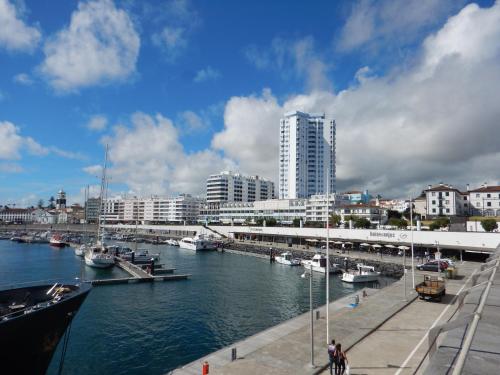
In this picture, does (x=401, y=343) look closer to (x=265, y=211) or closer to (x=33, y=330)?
(x=33, y=330)

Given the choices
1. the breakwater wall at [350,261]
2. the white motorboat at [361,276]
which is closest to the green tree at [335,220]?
Answer: the breakwater wall at [350,261]

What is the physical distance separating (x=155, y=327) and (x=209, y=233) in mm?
107913

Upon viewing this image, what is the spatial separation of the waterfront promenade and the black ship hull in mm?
7725

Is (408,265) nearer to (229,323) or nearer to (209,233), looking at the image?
(229,323)

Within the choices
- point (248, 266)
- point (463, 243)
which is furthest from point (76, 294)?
point (463, 243)

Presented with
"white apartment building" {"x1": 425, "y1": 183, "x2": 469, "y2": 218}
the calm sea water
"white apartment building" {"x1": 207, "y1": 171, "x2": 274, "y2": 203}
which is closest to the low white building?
"white apartment building" {"x1": 425, "y1": 183, "x2": 469, "y2": 218}

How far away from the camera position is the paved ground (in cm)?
1617

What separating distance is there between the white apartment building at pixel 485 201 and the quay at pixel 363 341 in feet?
324

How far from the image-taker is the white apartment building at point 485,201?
106 meters

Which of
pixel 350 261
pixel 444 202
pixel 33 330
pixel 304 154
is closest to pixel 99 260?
pixel 33 330

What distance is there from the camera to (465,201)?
383 feet

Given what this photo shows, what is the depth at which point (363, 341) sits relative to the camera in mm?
19844

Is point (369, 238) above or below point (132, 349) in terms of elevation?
above

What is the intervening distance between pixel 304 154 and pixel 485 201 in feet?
289
